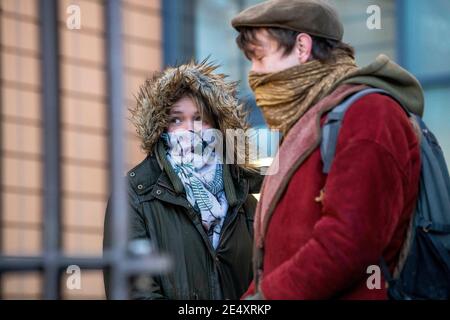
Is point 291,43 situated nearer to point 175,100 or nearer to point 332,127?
point 332,127

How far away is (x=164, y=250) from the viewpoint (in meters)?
3.85

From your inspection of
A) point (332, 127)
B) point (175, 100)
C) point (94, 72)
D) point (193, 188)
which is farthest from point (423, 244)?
point (94, 72)

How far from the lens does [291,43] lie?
3027 millimetres

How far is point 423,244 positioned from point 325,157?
363 mm

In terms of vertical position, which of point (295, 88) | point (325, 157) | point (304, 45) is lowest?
point (325, 157)

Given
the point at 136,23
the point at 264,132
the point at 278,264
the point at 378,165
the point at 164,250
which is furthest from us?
the point at 136,23

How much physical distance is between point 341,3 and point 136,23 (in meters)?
1.83

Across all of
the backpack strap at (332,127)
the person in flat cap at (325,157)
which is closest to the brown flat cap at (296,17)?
the person in flat cap at (325,157)

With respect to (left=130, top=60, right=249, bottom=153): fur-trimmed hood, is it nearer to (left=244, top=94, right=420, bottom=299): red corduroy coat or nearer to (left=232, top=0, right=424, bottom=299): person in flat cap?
(left=232, top=0, right=424, bottom=299): person in flat cap

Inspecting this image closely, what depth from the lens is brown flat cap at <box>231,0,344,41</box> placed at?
3012 millimetres

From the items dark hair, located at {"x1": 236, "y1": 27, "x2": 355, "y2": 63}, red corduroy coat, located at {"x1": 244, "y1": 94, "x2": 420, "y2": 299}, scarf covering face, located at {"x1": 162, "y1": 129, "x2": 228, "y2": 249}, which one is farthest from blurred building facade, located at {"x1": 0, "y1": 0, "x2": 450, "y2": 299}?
red corduroy coat, located at {"x1": 244, "y1": 94, "x2": 420, "y2": 299}

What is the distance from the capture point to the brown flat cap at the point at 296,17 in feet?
9.88
